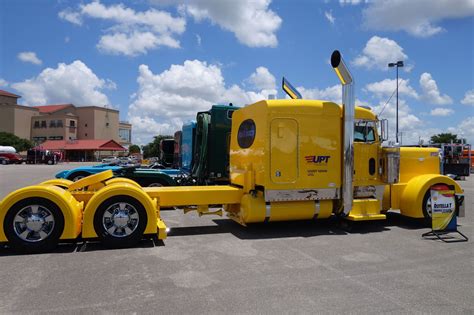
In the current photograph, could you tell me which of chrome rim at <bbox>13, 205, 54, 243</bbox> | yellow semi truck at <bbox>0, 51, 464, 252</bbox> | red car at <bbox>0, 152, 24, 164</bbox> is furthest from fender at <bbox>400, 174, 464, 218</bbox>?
red car at <bbox>0, 152, 24, 164</bbox>

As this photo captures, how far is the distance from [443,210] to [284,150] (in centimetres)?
351

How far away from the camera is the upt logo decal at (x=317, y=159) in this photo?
815 centimetres

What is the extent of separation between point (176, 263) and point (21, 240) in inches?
103

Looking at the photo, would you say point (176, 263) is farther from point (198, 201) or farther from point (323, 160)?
point (323, 160)

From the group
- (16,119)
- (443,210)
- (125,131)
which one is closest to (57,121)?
(16,119)

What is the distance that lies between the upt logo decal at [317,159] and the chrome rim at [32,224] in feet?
16.1

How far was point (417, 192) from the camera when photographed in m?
8.84

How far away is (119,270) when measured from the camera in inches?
219

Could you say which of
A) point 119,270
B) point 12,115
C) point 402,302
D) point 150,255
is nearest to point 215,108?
point 150,255

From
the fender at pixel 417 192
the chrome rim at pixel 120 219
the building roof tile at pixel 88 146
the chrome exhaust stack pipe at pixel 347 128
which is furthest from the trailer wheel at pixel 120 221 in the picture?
the building roof tile at pixel 88 146

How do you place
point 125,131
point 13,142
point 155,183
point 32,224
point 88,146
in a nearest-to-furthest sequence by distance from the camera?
1. point 32,224
2. point 155,183
3. point 88,146
4. point 13,142
5. point 125,131

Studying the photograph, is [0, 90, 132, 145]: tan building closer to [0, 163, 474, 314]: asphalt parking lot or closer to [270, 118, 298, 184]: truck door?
[270, 118, 298, 184]: truck door

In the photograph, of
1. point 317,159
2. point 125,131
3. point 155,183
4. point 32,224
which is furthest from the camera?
point 125,131

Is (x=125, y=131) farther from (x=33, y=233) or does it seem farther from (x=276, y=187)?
(x=33, y=233)
